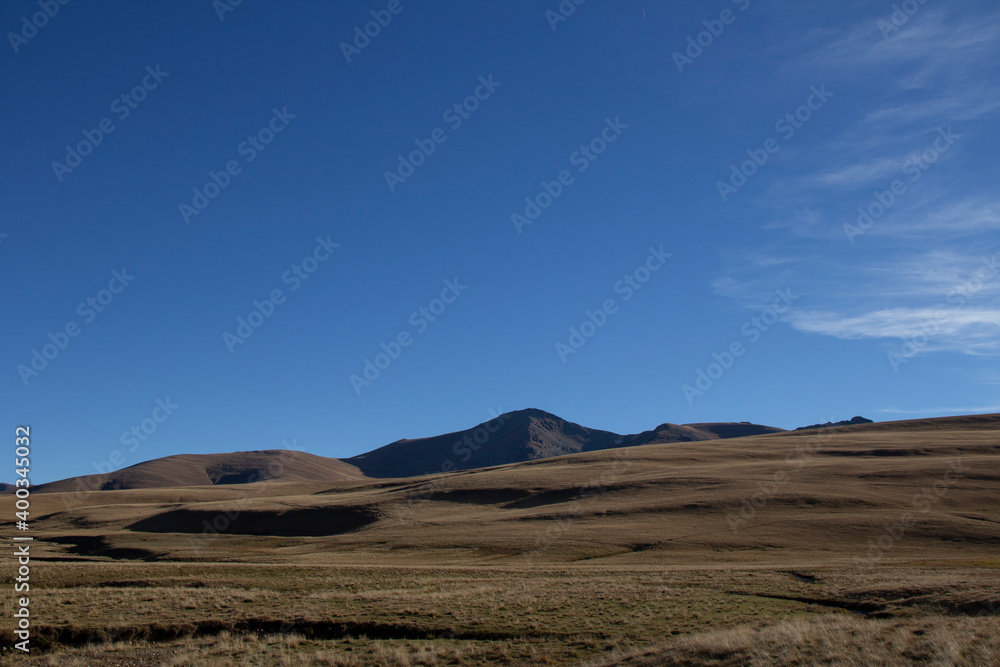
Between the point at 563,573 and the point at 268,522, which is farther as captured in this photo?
the point at 268,522

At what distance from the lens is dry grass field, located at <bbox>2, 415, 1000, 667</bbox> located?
2005 centimetres

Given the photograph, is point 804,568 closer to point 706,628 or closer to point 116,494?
point 706,628

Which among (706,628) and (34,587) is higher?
(34,587)

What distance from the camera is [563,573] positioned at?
38.7m

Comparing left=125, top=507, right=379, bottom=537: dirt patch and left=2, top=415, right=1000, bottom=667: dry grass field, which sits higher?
left=125, top=507, right=379, bottom=537: dirt patch

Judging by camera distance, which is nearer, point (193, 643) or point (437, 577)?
point (193, 643)

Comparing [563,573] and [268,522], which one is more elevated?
[268,522]

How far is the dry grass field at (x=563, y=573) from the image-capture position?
20047 mm

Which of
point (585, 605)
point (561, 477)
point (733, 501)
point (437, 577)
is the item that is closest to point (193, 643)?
point (585, 605)

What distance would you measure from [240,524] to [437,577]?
194 ft

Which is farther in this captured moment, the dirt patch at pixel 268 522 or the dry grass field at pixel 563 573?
the dirt patch at pixel 268 522

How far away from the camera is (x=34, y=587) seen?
103ft

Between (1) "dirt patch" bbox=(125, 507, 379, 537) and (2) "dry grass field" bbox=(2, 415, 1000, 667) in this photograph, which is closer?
(2) "dry grass field" bbox=(2, 415, 1000, 667)

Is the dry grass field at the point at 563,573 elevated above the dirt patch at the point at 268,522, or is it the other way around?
the dirt patch at the point at 268,522
